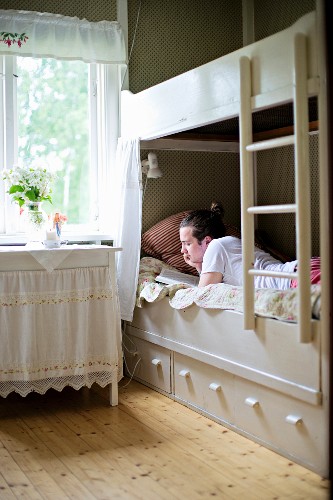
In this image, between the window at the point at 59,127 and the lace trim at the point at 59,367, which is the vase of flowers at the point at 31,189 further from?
the lace trim at the point at 59,367

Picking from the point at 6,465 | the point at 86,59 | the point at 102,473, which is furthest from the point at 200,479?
the point at 86,59

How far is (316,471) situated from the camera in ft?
8.43

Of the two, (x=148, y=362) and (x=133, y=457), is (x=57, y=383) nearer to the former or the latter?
(x=148, y=362)

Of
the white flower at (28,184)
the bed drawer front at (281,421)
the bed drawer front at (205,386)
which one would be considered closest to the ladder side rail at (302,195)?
the bed drawer front at (281,421)

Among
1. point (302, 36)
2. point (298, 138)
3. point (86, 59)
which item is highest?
point (86, 59)

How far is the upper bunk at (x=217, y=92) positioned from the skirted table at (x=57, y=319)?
85 cm

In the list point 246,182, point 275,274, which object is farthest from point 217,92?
point 275,274

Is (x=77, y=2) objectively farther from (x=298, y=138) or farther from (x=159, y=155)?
(x=298, y=138)

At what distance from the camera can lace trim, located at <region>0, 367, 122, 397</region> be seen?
349 cm

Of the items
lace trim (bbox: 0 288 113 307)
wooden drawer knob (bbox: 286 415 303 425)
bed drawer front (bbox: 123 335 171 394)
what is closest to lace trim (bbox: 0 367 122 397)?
bed drawer front (bbox: 123 335 171 394)

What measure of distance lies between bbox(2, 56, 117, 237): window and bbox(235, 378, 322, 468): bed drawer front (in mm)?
1926

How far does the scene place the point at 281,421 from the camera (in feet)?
9.09

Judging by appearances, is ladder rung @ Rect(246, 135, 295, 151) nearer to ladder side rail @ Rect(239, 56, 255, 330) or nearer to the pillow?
ladder side rail @ Rect(239, 56, 255, 330)

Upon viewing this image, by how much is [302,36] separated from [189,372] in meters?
1.85
